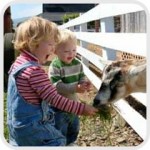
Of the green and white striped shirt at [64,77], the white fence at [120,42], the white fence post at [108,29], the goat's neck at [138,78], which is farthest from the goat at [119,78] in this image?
the white fence post at [108,29]

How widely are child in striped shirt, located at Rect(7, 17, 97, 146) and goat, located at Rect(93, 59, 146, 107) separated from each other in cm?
33

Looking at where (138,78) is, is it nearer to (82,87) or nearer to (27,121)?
(82,87)

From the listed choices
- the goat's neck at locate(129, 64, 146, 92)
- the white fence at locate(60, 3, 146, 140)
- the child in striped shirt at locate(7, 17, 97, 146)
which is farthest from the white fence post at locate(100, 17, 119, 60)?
the child in striped shirt at locate(7, 17, 97, 146)

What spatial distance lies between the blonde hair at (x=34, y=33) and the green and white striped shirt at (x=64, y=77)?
35 centimetres

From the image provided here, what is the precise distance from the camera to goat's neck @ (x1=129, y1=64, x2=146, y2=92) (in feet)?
7.26

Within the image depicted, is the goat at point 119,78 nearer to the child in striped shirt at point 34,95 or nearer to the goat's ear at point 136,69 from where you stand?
the goat's ear at point 136,69

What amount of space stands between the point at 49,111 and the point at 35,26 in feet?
1.24

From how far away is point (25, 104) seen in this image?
1888 mm

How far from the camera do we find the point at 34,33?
1937mm

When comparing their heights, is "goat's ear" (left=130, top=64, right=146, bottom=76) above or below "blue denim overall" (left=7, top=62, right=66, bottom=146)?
above

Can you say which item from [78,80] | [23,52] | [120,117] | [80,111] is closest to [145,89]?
[78,80]

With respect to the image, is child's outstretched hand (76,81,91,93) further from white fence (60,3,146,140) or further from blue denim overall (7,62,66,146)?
white fence (60,3,146,140)

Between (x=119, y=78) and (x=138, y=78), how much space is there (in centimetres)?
9

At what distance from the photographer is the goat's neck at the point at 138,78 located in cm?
221
